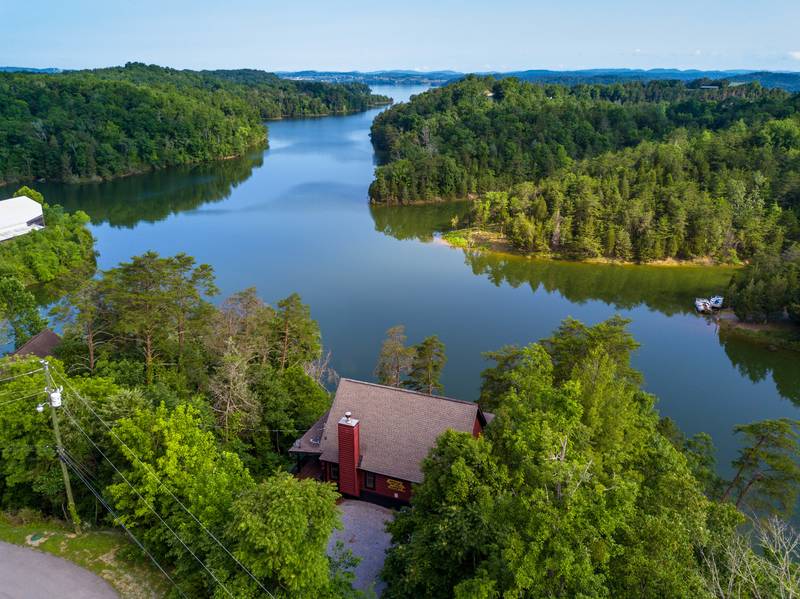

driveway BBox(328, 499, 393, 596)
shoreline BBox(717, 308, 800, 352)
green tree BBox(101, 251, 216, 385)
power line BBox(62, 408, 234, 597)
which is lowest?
shoreline BBox(717, 308, 800, 352)

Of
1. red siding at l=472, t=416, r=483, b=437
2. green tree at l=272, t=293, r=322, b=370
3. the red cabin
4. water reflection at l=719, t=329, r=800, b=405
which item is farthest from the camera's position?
water reflection at l=719, t=329, r=800, b=405

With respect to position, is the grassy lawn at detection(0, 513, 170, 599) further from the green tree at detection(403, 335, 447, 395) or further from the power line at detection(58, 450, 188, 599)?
the green tree at detection(403, 335, 447, 395)

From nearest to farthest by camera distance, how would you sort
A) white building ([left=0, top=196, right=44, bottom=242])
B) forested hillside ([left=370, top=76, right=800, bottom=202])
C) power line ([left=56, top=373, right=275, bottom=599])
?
power line ([left=56, top=373, right=275, bottom=599]) < white building ([left=0, top=196, right=44, bottom=242]) < forested hillside ([left=370, top=76, right=800, bottom=202])

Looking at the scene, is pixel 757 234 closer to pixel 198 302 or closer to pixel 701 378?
pixel 701 378

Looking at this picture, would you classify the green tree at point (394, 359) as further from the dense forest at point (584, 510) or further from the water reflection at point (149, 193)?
the water reflection at point (149, 193)

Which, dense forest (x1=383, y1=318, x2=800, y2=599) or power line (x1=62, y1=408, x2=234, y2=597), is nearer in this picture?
dense forest (x1=383, y1=318, x2=800, y2=599)

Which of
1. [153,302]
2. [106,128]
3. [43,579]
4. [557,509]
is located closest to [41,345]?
[153,302]

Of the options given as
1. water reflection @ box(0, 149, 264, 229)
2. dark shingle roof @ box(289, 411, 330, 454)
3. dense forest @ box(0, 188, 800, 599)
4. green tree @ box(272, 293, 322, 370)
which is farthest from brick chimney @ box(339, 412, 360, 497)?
water reflection @ box(0, 149, 264, 229)
